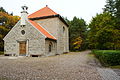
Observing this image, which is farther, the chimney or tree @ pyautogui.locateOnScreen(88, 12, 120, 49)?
the chimney

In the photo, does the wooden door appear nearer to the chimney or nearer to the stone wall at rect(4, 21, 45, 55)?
the stone wall at rect(4, 21, 45, 55)

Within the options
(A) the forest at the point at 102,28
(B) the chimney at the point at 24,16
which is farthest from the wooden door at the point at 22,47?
(A) the forest at the point at 102,28

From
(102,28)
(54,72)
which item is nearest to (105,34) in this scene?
(102,28)

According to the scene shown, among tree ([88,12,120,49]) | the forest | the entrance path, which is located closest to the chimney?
the forest

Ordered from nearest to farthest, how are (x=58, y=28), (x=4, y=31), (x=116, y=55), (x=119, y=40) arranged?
1. (x=116, y=55)
2. (x=119, y=40)
3. (x=58, y=28)
4. (x=4, y=31)

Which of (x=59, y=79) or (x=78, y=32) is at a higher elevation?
(x=78, y=32)

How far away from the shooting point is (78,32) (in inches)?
1436

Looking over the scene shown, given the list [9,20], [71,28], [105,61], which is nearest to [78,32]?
[71,28]

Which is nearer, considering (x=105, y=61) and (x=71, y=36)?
(x=105, y=61)

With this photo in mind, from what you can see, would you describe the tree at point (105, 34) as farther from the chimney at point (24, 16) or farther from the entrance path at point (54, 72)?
the chimney at point (24, 16)

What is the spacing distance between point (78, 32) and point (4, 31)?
2420cm

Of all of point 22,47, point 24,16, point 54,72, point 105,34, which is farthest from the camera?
point 22,47

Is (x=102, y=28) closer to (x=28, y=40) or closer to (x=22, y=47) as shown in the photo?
(x=28, y=40)

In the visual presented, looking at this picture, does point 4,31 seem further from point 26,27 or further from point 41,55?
point 41,55
